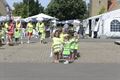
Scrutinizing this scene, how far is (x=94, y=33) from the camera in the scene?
5325 cm

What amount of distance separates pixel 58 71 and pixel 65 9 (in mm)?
67274

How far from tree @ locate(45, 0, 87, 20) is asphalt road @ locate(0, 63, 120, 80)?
63.8 meters

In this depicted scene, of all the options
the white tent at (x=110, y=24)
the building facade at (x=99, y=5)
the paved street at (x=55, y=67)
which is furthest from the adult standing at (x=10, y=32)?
the building facade at (x=99, y=5)

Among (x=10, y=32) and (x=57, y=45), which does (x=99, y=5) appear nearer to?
(x=10, y=32)

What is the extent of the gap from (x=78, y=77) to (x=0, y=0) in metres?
64.9

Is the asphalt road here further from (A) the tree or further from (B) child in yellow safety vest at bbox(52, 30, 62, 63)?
(A) the tree

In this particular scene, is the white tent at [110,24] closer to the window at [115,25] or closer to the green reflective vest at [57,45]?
the window at [115,25]

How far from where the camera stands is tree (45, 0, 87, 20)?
81.9m

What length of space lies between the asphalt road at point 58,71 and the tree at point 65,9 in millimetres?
63815

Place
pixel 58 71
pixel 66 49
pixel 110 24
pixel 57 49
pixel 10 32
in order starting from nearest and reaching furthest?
pixel 58 71 < pixel 57 49 < pixel 66 49 < pixel 10 32 < pixel 110 24

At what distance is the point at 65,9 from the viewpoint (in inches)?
3260

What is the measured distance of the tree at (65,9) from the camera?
81938mm

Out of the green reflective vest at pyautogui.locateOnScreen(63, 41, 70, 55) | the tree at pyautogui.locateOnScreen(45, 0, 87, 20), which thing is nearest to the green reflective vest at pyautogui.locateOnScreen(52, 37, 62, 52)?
the green reflective vest at pyautogui.locateOnScreen(63, 41, 70, 55)

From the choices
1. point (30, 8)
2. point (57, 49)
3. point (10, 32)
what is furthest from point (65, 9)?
point (57, 49)
